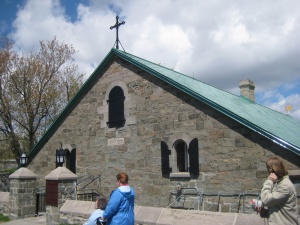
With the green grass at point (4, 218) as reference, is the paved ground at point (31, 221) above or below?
above

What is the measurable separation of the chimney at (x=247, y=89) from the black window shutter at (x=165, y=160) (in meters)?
10.2

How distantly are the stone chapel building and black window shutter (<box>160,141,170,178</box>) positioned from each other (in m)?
0.03

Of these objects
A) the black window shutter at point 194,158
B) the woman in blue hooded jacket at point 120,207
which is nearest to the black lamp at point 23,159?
the black window shutter at point 194,158

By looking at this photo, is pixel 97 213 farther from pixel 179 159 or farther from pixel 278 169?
pixel 179 159

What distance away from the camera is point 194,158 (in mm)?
10109

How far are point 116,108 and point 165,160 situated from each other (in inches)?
129

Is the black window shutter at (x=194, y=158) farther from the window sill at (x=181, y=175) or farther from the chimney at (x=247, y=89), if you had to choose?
the chimney at (x=247, y=89)

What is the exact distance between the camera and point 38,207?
12.9 meters

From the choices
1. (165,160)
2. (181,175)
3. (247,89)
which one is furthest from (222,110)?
(247,89)

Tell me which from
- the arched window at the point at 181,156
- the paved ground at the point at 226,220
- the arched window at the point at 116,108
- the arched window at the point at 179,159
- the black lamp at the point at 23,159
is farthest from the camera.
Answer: the black lamp at the point at 23,159

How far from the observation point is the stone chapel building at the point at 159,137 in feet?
29.8

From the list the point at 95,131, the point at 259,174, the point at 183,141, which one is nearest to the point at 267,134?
the point at 259,174

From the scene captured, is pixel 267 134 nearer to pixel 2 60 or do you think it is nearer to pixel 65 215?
pixel 65 215

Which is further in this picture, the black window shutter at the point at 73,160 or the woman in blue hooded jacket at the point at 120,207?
the black window shutter at the point at 73,160
